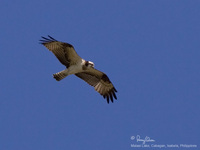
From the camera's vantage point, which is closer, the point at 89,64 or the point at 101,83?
the point at 89,64

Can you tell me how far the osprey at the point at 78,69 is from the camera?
754 inches

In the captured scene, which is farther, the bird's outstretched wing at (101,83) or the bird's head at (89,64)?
the bird's outstretched wing at (101,83)

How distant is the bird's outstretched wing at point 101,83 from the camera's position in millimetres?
20422

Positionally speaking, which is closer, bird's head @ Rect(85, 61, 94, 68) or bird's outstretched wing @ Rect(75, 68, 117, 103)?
bird's head @ Rect(85, 61, 94, 68)

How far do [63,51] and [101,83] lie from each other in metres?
2.23

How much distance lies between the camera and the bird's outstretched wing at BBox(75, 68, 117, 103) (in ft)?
67.0

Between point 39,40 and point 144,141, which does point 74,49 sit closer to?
point 39,40

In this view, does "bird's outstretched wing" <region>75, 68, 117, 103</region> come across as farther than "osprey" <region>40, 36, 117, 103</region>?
Yes

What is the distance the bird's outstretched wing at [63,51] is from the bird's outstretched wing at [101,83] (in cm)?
106

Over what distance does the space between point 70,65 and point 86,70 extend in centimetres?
66

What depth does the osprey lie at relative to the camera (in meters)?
19.2

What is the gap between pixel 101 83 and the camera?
2056cm

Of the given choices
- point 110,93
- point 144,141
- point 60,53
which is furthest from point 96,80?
point 144,141

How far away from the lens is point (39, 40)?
18.8m
